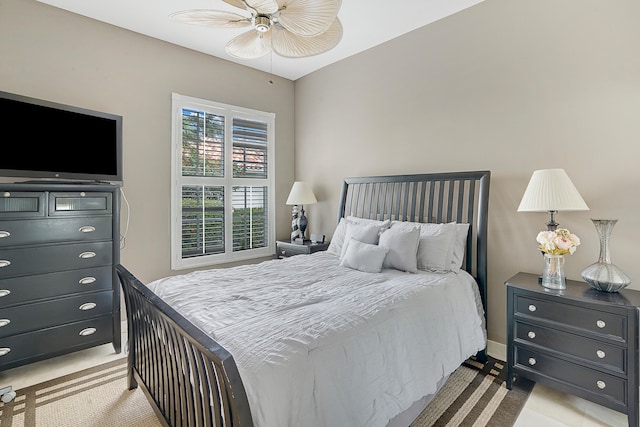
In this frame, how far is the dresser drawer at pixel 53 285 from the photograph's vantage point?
2201 mm

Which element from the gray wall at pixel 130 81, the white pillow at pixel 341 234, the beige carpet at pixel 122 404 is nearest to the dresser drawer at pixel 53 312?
the beige carpet at pixel 122 404

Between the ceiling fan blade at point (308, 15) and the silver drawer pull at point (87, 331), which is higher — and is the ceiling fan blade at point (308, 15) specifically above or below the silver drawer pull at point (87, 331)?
above

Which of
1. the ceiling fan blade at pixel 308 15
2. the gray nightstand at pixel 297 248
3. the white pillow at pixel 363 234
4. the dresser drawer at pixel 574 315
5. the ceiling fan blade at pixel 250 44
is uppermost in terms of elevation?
the ceiling fan blade at pixel 250 44

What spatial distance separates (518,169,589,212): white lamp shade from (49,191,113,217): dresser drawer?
10.5 feet

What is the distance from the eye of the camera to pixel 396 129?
3.34m

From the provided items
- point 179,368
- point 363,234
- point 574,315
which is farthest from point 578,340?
point 179,368

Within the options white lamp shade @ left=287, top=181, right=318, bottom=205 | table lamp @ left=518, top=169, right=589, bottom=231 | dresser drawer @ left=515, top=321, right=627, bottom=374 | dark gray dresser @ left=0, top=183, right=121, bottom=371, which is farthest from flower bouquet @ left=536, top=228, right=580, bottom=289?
dark gray dresser @ left=0, top=183, right=121, bottom=371

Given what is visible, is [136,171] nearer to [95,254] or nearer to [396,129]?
[95,254]

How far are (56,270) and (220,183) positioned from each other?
5.92 ft

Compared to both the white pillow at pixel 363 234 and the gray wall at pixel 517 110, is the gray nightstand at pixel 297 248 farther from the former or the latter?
the gray wall at pixel 517 110

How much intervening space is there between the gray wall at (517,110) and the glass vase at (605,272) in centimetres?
29

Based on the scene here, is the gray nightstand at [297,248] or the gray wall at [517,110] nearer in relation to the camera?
the gray wall at [517,110]

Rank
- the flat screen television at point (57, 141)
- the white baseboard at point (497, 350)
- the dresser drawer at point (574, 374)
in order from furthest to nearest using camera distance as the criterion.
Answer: the white baseboard at point (497, 350) < the flat screen television at point (57, 141) < the dresser drawer at point (574, 374)

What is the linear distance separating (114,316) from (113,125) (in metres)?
1.66
